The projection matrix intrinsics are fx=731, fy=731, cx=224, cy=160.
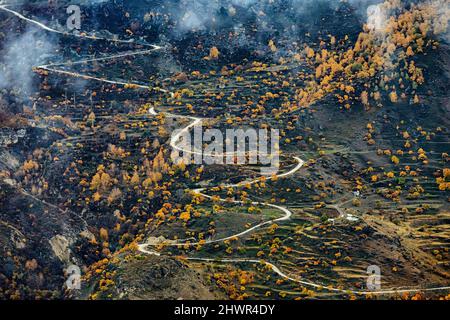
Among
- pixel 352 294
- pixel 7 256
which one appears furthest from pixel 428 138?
pixel 7 256

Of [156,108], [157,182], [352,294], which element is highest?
[156,108]

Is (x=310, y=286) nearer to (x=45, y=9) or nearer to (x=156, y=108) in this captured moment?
(x=156, y=108)

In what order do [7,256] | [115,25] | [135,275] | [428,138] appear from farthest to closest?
[115,25] < [428,138] < [7,256] < [135,275]

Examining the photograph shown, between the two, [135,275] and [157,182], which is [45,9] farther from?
[135,275]

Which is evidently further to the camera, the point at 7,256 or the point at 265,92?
the point at 265,92

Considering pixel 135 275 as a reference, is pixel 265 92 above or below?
above

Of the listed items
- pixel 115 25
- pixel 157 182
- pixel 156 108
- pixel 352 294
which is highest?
pixel 115 25
